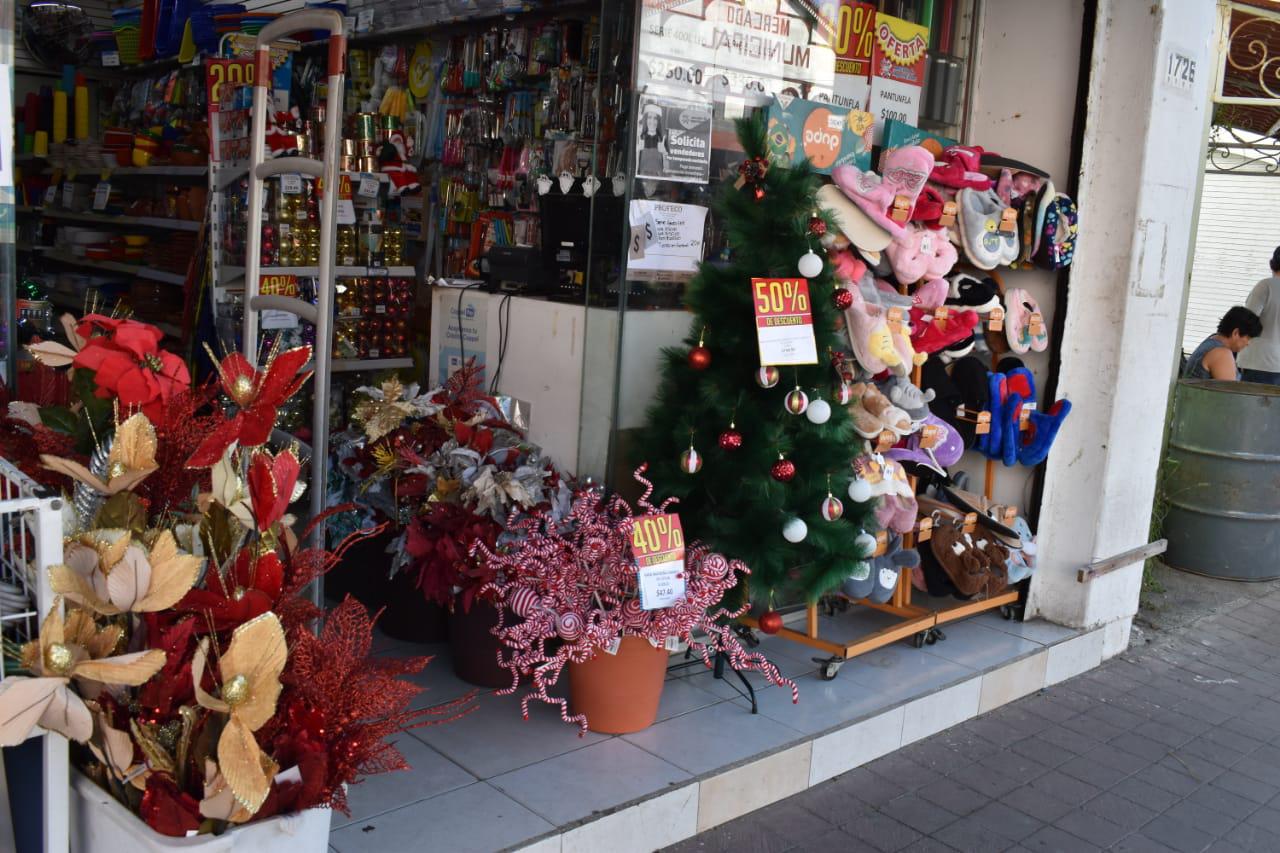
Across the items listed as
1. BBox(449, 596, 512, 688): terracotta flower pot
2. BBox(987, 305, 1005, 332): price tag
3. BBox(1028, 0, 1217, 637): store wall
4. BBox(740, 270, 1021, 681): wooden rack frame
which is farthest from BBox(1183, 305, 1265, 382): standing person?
BBox(449, 596, 512, 688): terracotta flower pot

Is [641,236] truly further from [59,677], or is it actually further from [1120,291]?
[59,677]

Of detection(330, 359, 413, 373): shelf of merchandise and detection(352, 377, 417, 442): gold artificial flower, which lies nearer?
detection(352, 377, 417, 442): gold artificial flower

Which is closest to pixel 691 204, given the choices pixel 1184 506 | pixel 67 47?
pixel 1184 506

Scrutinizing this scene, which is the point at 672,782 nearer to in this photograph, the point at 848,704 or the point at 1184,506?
the point at 848,704

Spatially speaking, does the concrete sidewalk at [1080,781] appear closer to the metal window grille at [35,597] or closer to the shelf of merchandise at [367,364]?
the metal window grille at [35,597]

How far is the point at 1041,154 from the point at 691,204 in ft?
5.53

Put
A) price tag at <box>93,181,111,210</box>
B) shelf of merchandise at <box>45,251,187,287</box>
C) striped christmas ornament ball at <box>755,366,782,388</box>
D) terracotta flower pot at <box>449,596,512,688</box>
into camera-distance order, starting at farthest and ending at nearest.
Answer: price tag at <box>93,181,111,210</box>
shelf of merchandise at <box>45,251,187,287</box>
terracotta flower pot at <box>449,596,512,688</box>
striped christmas ornament ball at <box>755,366,782,388</box>

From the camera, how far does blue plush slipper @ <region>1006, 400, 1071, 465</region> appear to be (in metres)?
4.30

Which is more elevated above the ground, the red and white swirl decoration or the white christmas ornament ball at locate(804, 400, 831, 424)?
the white christmas ornament ball at locate(804, 400, 831, 424)

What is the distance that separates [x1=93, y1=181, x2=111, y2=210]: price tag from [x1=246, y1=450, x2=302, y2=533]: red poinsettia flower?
18.8 feet

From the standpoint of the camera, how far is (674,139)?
3498 mm

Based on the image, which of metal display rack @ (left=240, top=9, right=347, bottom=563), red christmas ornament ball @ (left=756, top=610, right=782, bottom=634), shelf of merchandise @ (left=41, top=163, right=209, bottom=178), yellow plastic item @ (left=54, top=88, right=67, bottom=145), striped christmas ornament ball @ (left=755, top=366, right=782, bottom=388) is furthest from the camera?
yellow plastic item @ (left=54, top=88, right=67, bottom=145)

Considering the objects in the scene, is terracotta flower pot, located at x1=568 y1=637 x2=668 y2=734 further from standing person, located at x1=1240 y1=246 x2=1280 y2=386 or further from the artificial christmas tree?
standing person, located at x1=1240 y1=246 x2=1280 y2=386

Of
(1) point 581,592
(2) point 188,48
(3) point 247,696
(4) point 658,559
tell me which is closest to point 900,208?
(4) point 658,559
